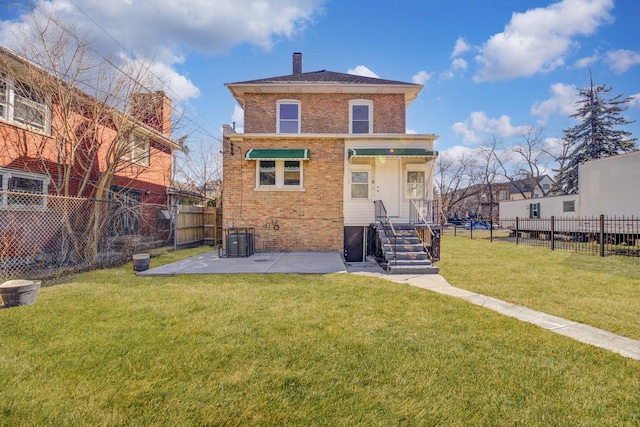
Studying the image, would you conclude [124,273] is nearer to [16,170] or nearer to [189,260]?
[189,260]

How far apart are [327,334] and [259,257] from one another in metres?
6.55

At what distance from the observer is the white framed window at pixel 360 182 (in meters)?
11.4

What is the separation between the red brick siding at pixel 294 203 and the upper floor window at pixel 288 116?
222 centimetres

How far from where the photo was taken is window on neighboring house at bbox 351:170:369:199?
1149 centimetres

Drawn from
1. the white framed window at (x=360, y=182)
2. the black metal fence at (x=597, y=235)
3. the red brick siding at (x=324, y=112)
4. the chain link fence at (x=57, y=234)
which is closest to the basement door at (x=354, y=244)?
the white framed window at (x=360, y=182)

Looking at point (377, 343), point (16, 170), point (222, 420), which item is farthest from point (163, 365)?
point (16, 170)

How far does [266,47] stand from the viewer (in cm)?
1182

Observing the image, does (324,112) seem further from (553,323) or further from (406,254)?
(553,323)

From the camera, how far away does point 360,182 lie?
11531 millimetres

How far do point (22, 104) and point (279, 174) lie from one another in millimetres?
8101

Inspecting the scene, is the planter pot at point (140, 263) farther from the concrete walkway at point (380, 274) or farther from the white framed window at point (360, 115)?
the white framed window at point (360, 115)

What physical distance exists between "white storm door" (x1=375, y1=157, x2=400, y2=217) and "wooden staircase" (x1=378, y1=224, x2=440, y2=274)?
4.92ft

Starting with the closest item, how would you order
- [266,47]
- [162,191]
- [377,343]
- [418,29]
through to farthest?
[377,343], [418,29], [266,47], [162,191]

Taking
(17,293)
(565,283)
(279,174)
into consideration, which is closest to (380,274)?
(565,283)
